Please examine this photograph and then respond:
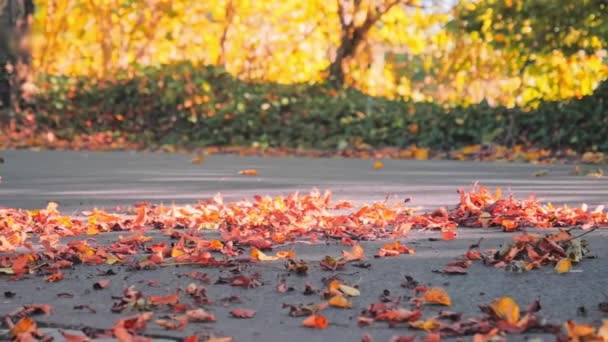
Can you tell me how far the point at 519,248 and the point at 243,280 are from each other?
143 centimetres

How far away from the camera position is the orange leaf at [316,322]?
350cm

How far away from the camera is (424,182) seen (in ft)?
31.6

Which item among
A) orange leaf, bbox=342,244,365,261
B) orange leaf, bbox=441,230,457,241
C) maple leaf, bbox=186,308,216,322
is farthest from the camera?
orange leaf, bbox=441,230,457,241

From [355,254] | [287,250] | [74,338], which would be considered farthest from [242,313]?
[287,250]

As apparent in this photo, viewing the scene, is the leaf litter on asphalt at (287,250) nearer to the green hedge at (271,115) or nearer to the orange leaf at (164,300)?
the orange leaf at (164,300)

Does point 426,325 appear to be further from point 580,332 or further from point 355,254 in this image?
point 355,254

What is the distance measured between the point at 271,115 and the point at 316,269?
1212 cm

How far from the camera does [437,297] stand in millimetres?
3789

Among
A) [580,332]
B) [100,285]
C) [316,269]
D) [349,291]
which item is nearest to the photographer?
[580,332]

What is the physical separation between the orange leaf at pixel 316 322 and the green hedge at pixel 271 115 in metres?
11.0

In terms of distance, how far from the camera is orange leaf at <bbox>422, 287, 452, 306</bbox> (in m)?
3.78

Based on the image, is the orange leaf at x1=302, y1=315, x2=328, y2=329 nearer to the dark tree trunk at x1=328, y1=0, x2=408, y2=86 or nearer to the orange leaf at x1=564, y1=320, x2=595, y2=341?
the orange leaf at x1=564, y1=320, x2=595, y2=341

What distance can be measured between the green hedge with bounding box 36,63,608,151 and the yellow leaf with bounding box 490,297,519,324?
425 inches

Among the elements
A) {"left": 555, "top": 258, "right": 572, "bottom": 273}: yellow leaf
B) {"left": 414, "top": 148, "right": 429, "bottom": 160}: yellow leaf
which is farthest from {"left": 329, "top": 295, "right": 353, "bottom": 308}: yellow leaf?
{"left": 414, "top": 148, "right": 429, "bottom": 160}: yellow leaf
